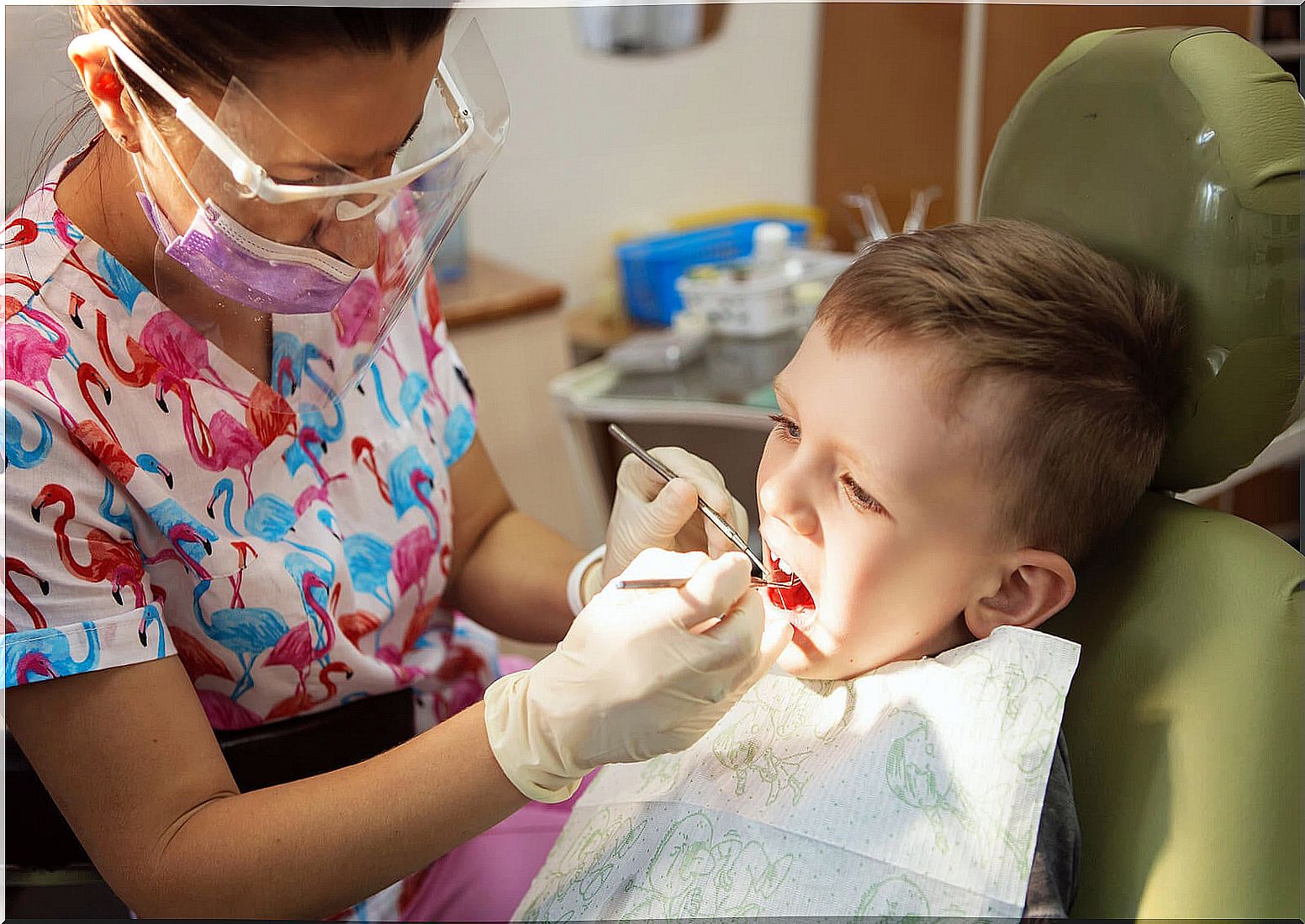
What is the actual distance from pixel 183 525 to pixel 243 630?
0.12 meters

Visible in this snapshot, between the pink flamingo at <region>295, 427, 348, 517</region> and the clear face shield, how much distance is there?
10cm

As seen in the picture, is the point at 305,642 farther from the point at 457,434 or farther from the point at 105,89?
the point at 105,89

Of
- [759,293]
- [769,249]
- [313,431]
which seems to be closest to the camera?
[313,431]

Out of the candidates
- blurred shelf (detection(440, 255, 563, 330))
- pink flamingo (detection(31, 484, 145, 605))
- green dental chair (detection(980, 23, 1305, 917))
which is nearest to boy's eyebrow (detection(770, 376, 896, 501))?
green dental chair (detection(980, 23, 1305, 917))

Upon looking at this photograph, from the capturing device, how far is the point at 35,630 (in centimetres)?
86

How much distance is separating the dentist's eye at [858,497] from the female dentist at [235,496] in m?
0.10

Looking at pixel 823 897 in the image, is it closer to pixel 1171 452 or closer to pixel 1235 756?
pixel 1235 756

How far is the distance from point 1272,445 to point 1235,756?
332mm

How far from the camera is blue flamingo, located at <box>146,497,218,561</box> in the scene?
3.17 feet

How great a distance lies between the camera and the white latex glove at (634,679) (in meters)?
0.87

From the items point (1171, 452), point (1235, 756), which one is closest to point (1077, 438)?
point (1171, 452)

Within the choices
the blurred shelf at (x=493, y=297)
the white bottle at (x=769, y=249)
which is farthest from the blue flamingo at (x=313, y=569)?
the white bottle at (x=769, y=249)

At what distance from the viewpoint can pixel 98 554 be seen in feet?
2.98

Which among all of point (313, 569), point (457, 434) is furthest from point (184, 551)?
point (457, 434)
